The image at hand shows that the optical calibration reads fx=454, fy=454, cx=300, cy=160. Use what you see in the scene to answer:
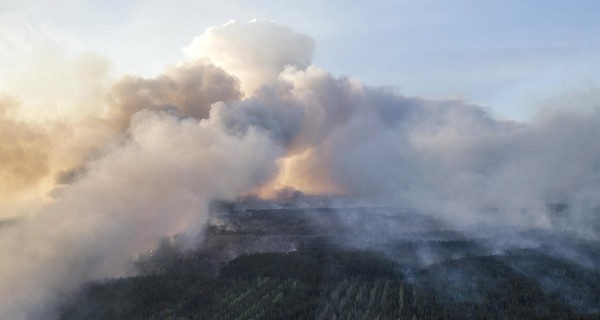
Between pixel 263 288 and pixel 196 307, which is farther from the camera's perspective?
pixel 263 288

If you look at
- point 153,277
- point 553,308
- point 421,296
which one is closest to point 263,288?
point 153,277

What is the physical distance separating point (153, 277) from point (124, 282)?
18.1 metres

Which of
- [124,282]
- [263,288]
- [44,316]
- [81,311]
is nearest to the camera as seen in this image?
[44,316]

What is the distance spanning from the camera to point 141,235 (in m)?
169

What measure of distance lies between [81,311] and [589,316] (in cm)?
17864

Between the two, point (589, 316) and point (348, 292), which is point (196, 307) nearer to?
point (348, 292)

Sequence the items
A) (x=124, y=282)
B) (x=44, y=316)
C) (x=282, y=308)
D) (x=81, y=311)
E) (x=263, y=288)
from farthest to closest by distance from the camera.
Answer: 1. (x=263, y=288)
2. (x=124, y=282)
3. (x=282, y=308)
4. (x=81, y=311)
5. (x=44, y=316)

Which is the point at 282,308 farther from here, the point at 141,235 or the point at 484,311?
the point at 484,311

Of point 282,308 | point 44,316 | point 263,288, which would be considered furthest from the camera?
point 263,288

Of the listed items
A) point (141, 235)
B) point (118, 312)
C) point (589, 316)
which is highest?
point (141, 235)

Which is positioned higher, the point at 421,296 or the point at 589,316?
the point at 421,296

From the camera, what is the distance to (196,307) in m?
172

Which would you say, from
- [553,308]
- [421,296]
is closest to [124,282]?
[421,296]

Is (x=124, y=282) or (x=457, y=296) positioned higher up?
(x=124, y=282)
